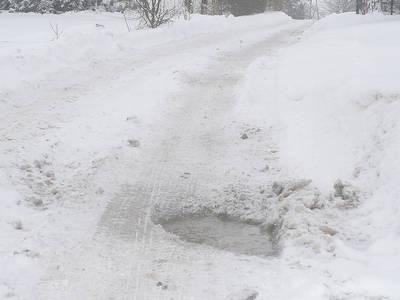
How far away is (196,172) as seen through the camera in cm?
614

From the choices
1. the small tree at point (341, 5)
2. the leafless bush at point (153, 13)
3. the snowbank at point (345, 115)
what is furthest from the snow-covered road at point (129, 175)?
the small tree at point (341, 5)

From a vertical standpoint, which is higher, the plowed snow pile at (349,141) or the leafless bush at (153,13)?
the leafless bush at (153,13)

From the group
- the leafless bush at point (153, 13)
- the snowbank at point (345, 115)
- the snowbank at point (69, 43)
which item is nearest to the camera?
the snowbank at point (345, 115)

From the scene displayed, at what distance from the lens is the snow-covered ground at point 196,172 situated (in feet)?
12.9

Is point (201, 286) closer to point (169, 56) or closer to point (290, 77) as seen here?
point (290, 77)

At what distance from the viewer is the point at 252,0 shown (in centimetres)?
3359

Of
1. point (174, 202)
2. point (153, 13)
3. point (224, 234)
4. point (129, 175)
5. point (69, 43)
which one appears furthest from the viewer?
point (153, 13)

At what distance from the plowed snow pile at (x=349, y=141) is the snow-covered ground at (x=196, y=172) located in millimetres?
21

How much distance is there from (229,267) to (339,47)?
7665 mm

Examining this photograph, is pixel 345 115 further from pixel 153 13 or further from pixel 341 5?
pixel 341 5

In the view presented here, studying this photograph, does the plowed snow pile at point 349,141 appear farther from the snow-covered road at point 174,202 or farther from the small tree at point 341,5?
the small tree at point 341,5

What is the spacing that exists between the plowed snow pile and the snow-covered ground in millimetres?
21

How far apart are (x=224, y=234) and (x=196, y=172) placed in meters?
1.38

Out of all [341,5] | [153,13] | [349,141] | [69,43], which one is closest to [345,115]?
[349,141]
